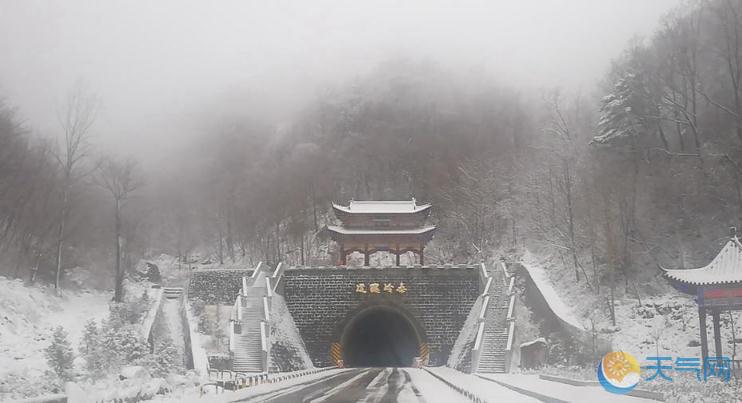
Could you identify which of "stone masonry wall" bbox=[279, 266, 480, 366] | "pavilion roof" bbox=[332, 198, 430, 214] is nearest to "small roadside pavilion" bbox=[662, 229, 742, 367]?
"stone masonry wall" bbox=[279, 266, 480, 366]

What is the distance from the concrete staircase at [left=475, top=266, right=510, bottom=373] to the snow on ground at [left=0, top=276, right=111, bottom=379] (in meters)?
14.7

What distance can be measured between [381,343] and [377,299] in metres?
9.50

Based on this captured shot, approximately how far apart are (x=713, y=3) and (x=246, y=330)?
23.2 m

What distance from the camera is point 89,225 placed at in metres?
32.1

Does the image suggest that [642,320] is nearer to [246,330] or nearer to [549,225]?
[549,225]

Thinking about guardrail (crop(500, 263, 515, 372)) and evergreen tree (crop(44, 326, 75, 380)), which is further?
guardrail (crop(500, 263, 515, 372))

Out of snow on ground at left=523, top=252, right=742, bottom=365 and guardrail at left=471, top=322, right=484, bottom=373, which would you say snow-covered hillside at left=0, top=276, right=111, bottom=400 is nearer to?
guardrail at left=471, top=322, right=484, bottom=373

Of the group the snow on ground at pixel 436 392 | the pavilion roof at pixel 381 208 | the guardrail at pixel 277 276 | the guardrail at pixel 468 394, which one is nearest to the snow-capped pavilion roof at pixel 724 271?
the guardrail at pixel 468 394

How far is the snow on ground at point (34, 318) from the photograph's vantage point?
1902 centimetres

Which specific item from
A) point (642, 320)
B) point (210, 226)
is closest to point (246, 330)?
point (642, 320)

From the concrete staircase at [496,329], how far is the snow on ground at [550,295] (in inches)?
59.1

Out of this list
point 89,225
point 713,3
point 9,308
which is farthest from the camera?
point 89,225

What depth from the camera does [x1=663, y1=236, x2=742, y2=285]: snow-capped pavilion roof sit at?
1594 cm

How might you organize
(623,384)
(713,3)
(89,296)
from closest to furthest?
(623,384) < (713,3) < (89,296)
